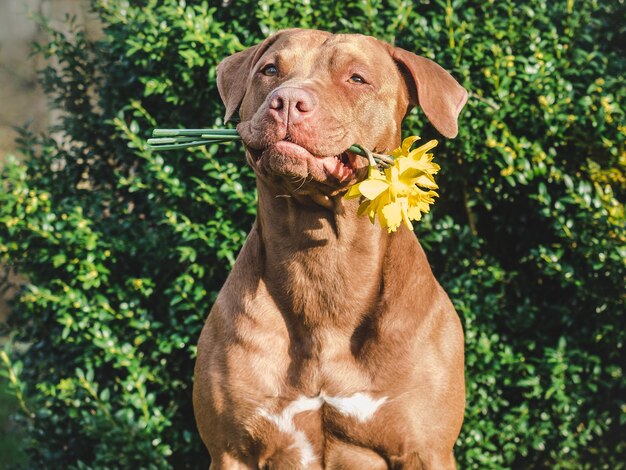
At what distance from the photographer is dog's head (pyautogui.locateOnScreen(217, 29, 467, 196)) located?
2783mm

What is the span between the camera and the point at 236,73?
3480 millimetres

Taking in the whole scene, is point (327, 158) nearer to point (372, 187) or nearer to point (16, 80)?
point (372, 187)

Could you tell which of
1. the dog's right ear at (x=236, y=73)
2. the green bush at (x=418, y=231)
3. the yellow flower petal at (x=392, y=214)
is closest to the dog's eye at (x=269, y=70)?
the dog's right ear at (x=236, y=73)

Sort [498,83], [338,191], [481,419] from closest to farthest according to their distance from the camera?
[338,191]
[498,83]
[481,419]

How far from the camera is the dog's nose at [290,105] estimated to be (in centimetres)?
275

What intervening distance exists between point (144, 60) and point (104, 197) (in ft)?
2.76

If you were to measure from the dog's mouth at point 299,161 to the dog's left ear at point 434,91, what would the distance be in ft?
1.49

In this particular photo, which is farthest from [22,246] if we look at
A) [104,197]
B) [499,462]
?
[499,462]

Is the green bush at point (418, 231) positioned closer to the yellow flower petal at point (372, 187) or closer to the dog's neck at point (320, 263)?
the dog's neck at point (320, 263)

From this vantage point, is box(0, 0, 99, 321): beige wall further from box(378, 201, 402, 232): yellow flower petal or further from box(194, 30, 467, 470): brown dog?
box(378, 201, 402, 232): yellow flower petal

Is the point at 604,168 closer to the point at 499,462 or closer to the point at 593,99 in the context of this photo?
the point at 593,99

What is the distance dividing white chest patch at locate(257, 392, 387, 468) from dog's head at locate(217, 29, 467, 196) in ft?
2.42

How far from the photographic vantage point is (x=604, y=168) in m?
4.33

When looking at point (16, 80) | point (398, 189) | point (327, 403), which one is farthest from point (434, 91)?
point (16, 80)
